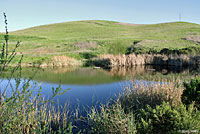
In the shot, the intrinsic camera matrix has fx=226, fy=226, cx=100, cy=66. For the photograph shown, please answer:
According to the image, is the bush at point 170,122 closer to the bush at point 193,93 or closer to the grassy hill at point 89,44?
the bush at point 193,93

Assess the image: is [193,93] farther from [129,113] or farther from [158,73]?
[158,73]

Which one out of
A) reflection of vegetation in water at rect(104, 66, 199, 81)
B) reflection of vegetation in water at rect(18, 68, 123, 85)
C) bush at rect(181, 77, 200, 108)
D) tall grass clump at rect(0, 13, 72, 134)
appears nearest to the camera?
tall grass clump at rect(0, 13, 72, 134)

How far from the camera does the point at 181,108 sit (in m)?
4.80

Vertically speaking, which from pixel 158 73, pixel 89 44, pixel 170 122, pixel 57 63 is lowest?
pixel 158 73

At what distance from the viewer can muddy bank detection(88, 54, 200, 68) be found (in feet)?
71.6

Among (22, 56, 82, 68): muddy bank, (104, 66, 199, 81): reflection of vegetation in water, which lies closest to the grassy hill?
(22, 56, 82, 68): muddy bank

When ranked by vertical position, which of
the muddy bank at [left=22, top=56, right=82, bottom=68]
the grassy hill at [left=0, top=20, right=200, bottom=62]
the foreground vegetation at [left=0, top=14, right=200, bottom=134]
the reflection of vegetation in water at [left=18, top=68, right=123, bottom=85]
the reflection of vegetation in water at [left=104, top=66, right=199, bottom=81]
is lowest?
the reflection of vegetation in water at [left=18, top=68, right=123, bottom=85]

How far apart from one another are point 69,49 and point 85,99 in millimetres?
27961

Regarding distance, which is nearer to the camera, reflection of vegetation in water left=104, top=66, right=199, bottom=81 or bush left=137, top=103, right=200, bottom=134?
bush left=137, top=103, right=200, bottom=134

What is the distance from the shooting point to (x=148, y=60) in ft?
77.8

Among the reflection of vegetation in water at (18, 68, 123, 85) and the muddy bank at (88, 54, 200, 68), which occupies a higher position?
the muddy bank at (88, 54, 200, 68)

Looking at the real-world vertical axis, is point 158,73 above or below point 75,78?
above

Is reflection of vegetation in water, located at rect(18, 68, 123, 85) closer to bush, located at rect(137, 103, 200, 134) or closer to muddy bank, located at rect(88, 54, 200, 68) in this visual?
muddy bank, located at rect(88, 54, 200, 68)

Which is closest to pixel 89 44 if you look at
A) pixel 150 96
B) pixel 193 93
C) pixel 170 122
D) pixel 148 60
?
pixel 148 60
